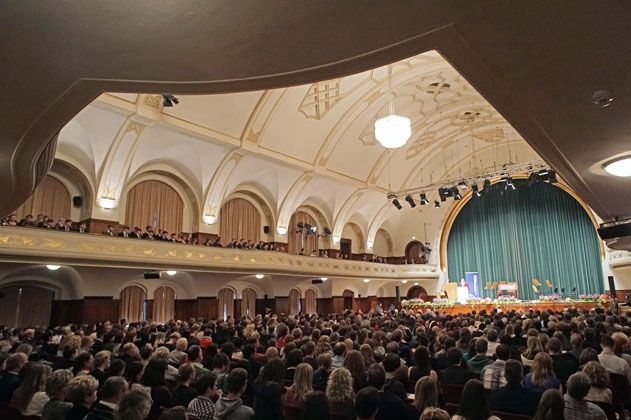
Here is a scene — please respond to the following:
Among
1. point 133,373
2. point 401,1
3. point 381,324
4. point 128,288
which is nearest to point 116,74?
point 401,1

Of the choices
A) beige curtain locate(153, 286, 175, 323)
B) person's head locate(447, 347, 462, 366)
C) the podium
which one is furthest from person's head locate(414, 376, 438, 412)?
the podium

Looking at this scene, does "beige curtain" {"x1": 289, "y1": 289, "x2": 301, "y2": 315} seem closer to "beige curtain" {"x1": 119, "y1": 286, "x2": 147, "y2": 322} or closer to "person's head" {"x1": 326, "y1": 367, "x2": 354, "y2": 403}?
"beige curtain" {"x1": 119, "y1": 286, "x2": 147, "y2": 322}

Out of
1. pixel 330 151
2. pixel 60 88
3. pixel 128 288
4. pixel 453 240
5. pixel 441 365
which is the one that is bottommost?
pixel 441 365

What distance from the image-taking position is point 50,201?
14828 millimetres

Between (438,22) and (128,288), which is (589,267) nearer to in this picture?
(128,288)

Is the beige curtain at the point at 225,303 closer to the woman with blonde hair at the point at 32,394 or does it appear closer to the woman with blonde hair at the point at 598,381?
the woman with blonde hair at the point at 32,394

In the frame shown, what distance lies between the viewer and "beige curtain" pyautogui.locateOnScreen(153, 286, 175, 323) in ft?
57.5

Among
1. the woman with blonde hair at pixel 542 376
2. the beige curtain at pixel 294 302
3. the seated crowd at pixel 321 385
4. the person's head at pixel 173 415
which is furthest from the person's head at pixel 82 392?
the beige curtain at pixel 294 302

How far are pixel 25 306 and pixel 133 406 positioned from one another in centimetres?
1482

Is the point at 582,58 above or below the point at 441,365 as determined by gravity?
above

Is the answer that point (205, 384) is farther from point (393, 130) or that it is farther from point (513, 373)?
point (393, 130)

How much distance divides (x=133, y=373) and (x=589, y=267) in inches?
1000

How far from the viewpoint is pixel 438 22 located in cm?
318

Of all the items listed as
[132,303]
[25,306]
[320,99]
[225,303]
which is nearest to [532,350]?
[320,99]
